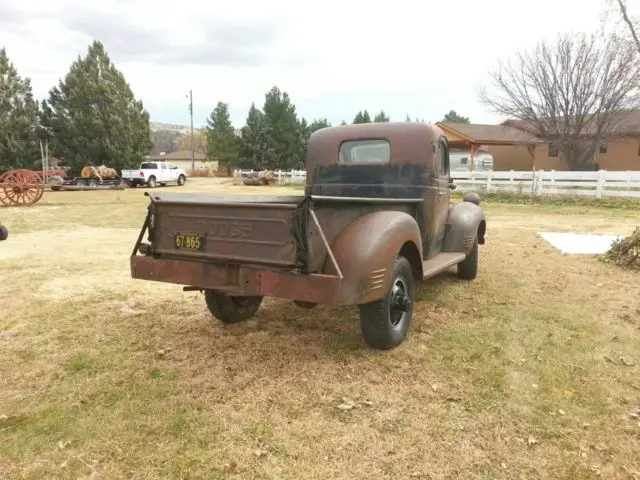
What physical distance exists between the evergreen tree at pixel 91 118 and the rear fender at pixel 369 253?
38.7m

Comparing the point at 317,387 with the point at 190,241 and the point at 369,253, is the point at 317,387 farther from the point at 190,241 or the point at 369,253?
the point at 190,241

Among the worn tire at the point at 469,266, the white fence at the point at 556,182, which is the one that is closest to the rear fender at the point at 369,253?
the worn tire at the point at 469,266

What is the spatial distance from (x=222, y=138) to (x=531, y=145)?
36991 mm

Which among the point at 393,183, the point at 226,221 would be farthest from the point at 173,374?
the point at 393,183

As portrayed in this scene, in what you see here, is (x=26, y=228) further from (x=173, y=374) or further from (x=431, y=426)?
(x=431, y=426)

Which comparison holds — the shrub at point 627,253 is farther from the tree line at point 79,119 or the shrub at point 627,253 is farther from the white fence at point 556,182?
the tree line at point 79,119

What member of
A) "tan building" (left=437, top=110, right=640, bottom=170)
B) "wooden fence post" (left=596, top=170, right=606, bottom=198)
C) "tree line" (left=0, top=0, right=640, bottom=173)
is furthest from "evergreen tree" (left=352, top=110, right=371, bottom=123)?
"wooden fence post" (left=596, top=170, right=606, bottom=198)

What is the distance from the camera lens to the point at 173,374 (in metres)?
3.59

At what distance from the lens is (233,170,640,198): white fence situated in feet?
60.0

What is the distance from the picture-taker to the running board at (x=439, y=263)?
443 centimetres

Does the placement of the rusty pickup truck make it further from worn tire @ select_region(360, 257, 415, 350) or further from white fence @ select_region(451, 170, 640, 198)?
white fence @ select_region(451, 170, 640, 198)

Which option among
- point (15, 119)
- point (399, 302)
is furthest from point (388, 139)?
point (15, 119)

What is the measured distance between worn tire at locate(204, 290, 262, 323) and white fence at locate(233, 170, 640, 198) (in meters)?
17.8

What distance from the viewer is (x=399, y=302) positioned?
3.98 meters
